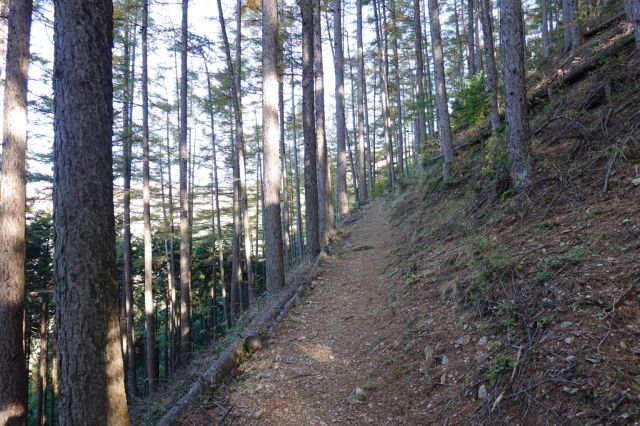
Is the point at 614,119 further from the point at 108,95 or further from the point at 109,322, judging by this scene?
the point at 109,322

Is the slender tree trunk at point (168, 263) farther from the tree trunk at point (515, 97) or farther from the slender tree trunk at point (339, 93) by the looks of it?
the tree trunk at point (515, 97)

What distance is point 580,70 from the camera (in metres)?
7.62

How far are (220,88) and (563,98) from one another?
15.0 m

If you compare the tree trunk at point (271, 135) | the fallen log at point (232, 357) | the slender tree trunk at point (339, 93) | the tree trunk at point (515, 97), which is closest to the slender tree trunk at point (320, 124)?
the tree trunk at point (271, 135)

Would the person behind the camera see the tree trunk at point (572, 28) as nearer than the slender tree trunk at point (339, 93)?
Yes

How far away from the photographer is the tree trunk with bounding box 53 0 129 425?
2980mm

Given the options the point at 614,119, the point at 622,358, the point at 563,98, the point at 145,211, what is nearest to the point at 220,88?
the point at 145,211

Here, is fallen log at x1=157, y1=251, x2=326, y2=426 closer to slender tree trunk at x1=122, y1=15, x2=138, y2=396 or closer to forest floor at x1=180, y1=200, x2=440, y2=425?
forest floor at x1=180, y1=200, x2=440, y2=425

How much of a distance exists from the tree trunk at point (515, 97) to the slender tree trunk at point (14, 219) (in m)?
8.14

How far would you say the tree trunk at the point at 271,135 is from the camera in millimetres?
7957

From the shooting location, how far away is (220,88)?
17797 mm

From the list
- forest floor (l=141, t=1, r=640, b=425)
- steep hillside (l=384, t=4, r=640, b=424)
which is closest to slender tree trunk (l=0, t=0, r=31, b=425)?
forest floor (l=141, t=1, r=640, b=425)

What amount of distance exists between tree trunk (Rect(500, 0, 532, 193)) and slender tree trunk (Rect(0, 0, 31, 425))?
814 cm

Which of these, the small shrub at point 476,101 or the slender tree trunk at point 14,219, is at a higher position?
the small shrub at point 476,101
